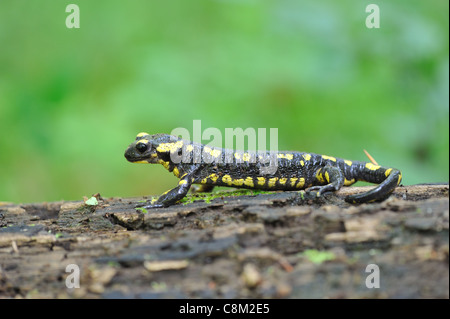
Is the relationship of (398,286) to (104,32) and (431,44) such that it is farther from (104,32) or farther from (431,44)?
(104,32)

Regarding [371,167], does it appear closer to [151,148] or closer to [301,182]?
[301,182]

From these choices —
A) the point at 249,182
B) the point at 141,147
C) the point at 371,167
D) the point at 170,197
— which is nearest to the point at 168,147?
the point at 141,147

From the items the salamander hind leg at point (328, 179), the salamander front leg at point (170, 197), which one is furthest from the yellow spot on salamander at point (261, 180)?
the salamander front leg at point (170, 197)

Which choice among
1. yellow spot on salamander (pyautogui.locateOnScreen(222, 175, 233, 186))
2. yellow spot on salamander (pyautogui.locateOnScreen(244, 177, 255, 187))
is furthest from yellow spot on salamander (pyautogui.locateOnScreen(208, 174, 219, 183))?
yellow spot on salamander (pyautogui.locateOnScreen(244, 177, 255, 187))

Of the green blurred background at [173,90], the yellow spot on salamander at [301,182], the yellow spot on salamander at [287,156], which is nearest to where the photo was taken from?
the yellow spot on salamander at [301,182]

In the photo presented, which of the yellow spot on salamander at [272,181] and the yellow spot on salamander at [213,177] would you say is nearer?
the yellow spot on salamander at [272,181]

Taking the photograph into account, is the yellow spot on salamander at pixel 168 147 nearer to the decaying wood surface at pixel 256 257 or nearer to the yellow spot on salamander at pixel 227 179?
the yellow spot on salamander at pixel 227 179
